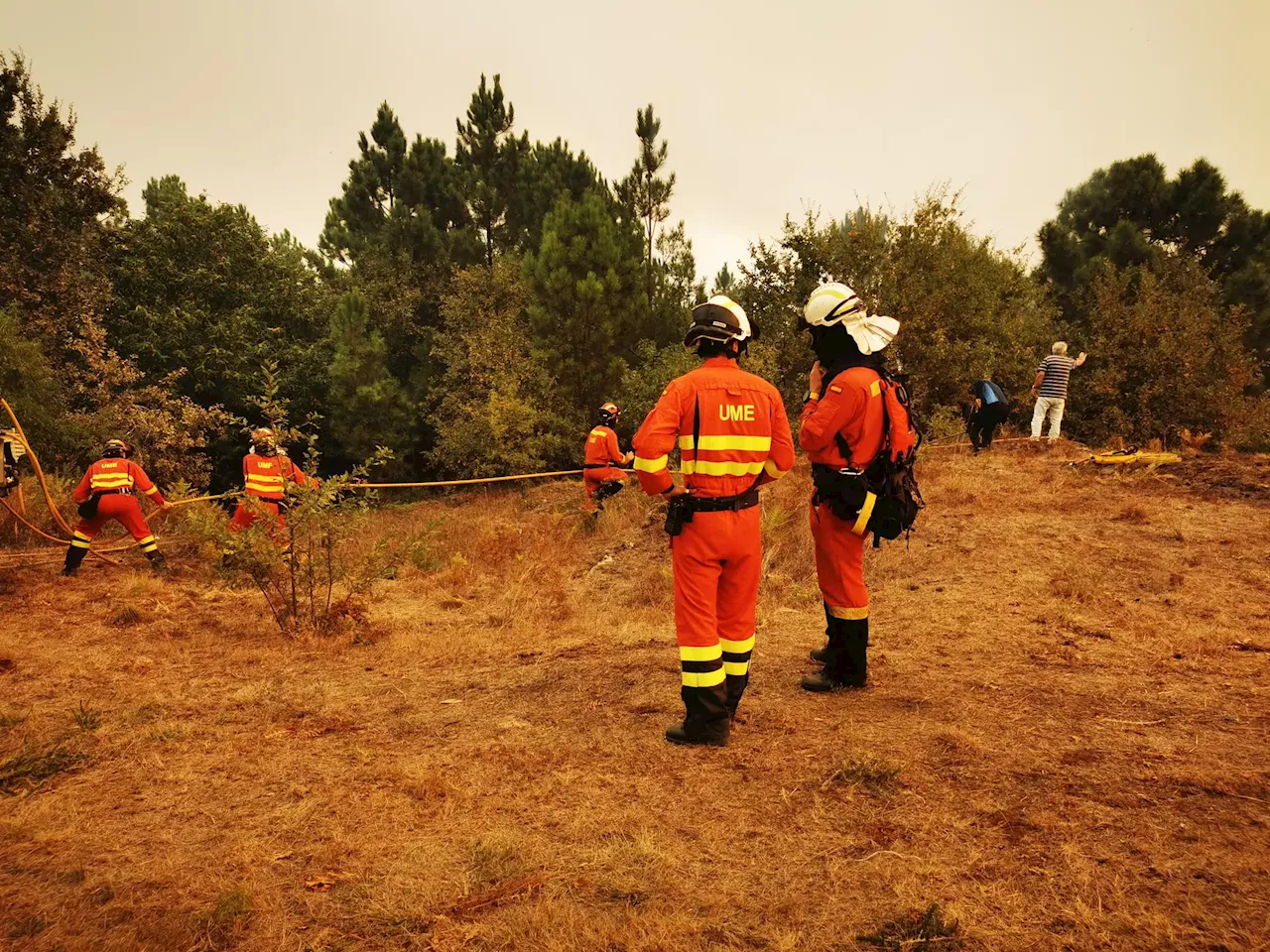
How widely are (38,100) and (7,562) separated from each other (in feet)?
60.9

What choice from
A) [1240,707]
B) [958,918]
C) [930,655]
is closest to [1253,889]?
[958,918]

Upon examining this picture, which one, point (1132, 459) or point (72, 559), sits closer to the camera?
point (72, 559)

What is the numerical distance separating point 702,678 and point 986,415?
10.7 meters

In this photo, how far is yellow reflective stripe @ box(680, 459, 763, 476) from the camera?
397cm

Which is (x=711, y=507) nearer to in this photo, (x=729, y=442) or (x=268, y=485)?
(x=729, y=442)

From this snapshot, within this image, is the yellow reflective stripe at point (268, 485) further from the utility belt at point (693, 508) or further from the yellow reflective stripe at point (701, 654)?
the yellow reflective stripe at point (701, 654)

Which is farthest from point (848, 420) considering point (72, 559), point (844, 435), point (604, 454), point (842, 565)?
point (72, 559)

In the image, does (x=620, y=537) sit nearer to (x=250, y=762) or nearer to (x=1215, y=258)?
(x=250, y=762)

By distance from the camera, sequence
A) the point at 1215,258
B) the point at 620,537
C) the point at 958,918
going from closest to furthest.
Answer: the point at 958,918
the point at 620,537
the point at 1215,258

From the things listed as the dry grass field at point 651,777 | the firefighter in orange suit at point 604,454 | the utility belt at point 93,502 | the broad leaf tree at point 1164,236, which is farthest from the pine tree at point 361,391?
the broad leaf tree at point 1164,236

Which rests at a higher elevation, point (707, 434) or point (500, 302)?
point (500, 302)

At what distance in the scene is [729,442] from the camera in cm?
399

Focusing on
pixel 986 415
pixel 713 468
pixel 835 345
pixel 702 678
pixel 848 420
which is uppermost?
pixel 835 345

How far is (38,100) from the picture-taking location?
2058cm
